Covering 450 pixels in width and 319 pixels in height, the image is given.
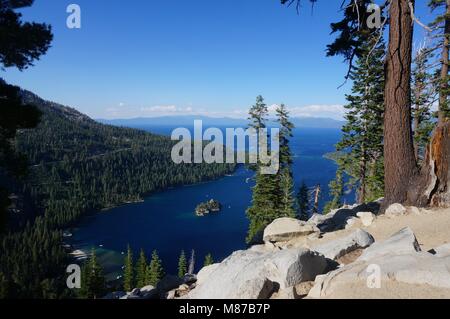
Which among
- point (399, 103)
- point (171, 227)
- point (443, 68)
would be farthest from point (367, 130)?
point (171, 227)

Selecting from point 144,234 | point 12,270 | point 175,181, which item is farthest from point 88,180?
point 12,270

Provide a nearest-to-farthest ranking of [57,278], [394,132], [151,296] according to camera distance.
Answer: [151,296], [394,132], [57,278]

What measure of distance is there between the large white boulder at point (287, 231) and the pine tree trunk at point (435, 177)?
271 cm

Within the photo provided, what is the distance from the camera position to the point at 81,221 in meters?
125

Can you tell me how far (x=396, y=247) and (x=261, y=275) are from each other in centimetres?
232

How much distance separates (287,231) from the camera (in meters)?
8.79

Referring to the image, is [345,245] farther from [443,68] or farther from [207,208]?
[207,208]

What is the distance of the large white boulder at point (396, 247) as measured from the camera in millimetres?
5230

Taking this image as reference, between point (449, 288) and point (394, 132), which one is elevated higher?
Answer: point (394, 132)

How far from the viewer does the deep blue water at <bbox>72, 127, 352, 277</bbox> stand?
84.0m

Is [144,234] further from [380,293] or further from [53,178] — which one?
[380,293]

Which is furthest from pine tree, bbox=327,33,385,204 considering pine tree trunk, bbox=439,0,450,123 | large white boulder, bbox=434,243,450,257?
large white boulder, bbox=434,243,450,257

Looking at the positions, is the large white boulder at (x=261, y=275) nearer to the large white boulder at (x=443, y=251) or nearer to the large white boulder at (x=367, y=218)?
the large white boulder at (x=443, y=251)
